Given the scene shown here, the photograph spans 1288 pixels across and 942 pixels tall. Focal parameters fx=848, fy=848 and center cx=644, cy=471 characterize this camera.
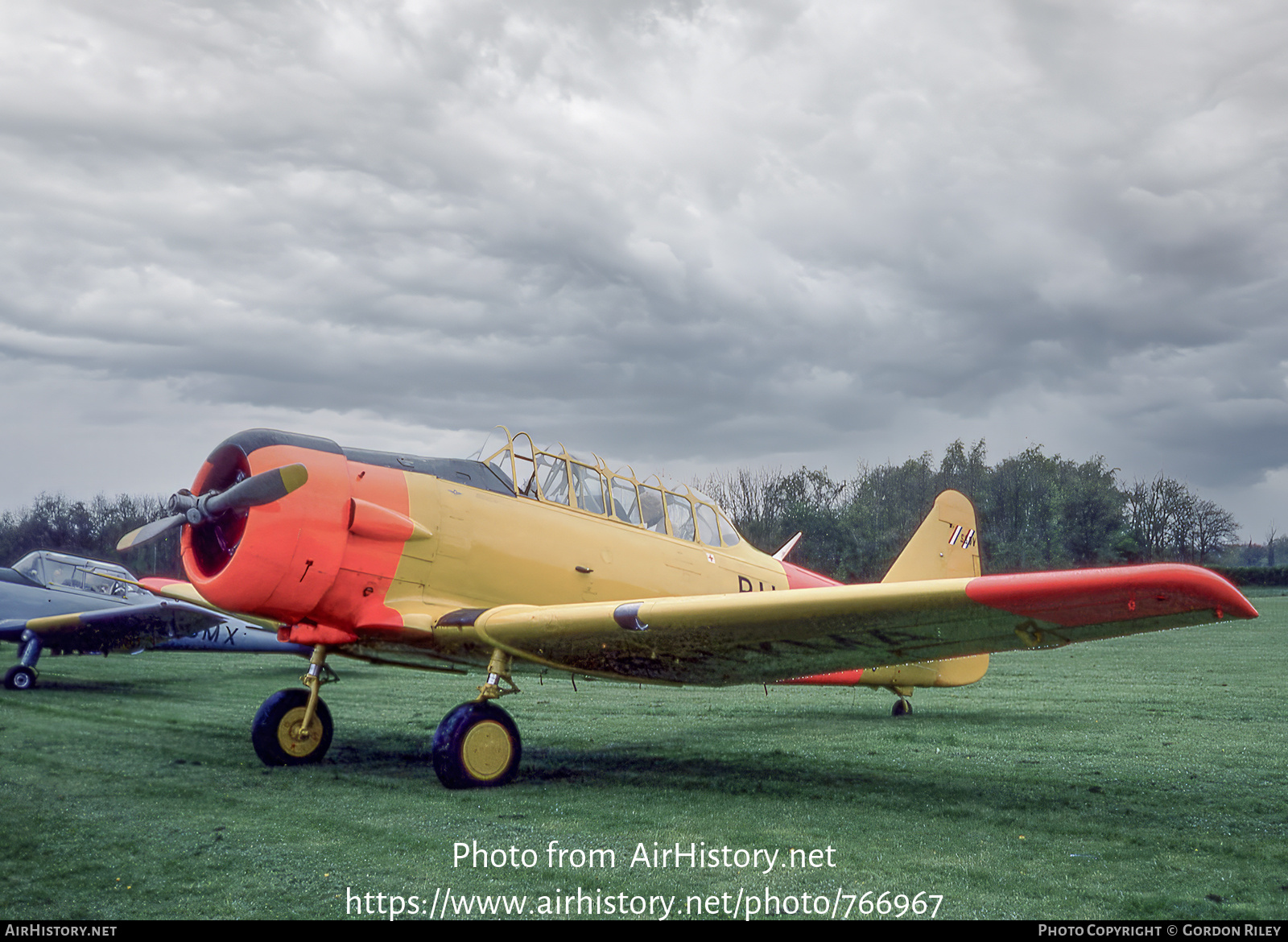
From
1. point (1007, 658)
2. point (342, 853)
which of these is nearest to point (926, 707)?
point (342, 853)

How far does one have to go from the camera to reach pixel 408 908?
3145mm

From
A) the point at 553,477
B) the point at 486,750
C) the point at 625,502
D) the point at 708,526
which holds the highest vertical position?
the point at 553,477

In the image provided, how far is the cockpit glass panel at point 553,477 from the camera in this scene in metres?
6.94

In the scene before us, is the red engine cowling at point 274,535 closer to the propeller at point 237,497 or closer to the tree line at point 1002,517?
the propeller at point 237,497

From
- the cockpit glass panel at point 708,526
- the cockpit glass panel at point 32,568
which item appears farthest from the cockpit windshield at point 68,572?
the cockpit glass panel at point 708,526

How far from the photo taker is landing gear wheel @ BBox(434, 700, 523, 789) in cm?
539

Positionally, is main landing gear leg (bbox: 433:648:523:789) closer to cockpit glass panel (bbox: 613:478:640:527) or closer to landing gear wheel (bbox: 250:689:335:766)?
landing gear wheel (bbox: 250:689:335:766)

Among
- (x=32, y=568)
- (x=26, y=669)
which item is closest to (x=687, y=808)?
(x=26, y=669)

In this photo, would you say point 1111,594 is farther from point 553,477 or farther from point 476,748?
point 553,477

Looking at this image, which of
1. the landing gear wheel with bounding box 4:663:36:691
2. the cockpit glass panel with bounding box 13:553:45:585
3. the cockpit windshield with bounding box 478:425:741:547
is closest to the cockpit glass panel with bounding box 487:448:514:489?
the cockpit windshield with bounding box 478:425:741:547

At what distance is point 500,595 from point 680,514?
2122 millimetres

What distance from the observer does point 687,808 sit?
4.92 metres

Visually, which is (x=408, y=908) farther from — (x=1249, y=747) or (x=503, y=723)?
(x=1249, y=747)

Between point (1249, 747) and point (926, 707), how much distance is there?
11.5ft
